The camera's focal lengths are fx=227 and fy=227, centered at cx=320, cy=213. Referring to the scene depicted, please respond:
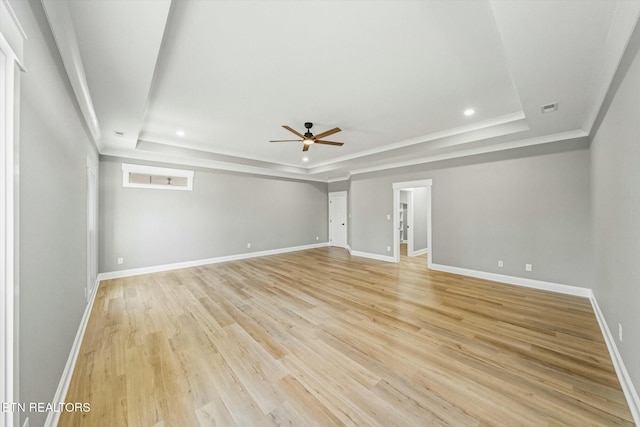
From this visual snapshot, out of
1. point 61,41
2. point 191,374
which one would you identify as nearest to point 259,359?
point 191,374

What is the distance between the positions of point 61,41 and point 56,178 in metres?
0.99

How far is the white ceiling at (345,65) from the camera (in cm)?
157

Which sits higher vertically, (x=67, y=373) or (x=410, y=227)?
(x=410, y=227)

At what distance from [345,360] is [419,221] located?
20.6 ft

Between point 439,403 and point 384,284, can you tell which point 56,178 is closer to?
point 439,403

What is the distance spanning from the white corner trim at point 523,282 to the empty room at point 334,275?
42 millimetres

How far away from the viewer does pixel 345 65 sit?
2277mm

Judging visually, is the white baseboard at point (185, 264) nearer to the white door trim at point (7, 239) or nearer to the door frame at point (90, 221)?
the door frame at point (90, 221)

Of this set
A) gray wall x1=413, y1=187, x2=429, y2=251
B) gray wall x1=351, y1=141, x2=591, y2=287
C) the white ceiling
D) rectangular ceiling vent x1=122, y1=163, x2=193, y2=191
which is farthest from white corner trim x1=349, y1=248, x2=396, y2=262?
rectangular ceiling vent x1=122, y1=163, x2=193, y2=191

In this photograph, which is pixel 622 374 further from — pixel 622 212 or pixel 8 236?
pixel 8 236

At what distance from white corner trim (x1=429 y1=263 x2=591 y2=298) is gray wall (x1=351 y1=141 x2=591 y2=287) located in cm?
7

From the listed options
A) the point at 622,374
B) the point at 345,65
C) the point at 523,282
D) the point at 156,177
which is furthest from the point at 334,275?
the point at 156,177

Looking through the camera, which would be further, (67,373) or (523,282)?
(523,282)

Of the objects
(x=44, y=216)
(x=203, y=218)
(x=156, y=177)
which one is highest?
(x=156, y=177)
